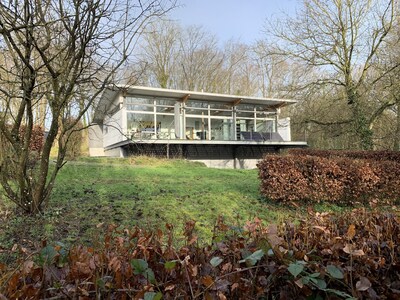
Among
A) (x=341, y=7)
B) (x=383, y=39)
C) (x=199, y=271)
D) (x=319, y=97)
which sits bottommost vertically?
(x=199, y=271)

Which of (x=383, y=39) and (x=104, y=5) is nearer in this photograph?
(x=104, y=5)

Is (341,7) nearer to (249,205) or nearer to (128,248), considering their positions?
(249,205)

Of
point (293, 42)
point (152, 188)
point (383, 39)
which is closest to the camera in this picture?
point (152, 188)

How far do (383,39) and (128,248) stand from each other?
16751 millimetres

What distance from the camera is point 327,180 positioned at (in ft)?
21.8

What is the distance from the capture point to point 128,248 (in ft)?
5.59

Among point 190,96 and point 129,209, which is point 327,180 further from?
point 190,96

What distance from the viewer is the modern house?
1822 centimetres

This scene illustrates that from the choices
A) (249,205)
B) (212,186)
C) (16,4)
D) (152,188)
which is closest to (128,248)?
(16,4)

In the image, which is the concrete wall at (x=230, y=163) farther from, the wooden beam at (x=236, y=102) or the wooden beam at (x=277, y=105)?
the wooden beam at (x=277, y=105)

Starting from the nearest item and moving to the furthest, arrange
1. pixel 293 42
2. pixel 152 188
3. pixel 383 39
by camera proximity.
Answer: pixel 152 188 → pixel 383 39 → pixel 293 42

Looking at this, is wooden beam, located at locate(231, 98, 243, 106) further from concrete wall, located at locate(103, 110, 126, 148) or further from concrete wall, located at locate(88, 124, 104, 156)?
concrete wall, located at locate(88, 124, 104, 156)

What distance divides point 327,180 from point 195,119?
14.9 metres

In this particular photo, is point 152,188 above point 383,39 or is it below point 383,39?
below
